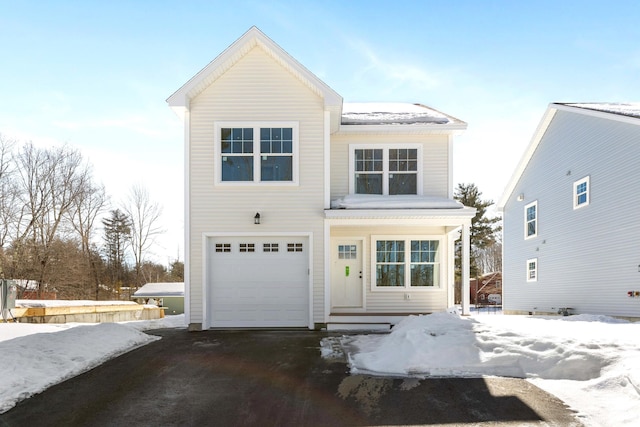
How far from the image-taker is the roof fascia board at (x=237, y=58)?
12320mm

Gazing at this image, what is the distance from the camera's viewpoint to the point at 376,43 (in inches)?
461

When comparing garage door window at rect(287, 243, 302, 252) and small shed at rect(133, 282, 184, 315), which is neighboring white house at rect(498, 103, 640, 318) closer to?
garage door window at rect(287, 243, 302, 252)

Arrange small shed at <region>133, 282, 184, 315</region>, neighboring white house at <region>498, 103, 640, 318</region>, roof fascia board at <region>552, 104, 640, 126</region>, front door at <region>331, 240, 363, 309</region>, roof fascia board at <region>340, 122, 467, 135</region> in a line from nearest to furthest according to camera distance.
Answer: roof fascia board at <region>340, 122, 467, 135</region> → roof fascia board at <region>552, 104, 640, 126</region> → front door at <region>331, 240, 363, 309</region> → neighboring white house at <region>498, 103, 640, 318</region> → small shed at <region>133, 282, 184, 315</region>

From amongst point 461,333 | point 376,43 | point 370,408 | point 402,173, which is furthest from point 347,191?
point 370,408

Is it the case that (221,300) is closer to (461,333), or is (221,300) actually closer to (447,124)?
(461,333)

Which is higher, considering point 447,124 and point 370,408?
point 447,124

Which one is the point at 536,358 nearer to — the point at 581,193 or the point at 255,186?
the point at 255,186

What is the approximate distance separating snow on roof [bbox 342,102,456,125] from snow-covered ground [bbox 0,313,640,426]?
6.34m

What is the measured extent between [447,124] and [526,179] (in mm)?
10364

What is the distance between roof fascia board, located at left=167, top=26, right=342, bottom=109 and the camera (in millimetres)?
12320

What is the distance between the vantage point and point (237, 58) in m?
12.7

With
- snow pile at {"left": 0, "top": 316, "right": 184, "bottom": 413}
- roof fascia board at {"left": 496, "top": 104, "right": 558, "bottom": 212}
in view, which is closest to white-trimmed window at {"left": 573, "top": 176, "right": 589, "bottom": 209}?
roof fascia board at {"left": 496, "top": 104, "right": 558, "bottom": 212}

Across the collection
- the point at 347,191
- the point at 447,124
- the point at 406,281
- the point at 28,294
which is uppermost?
the point at 447,124

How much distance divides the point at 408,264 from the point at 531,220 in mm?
9916
